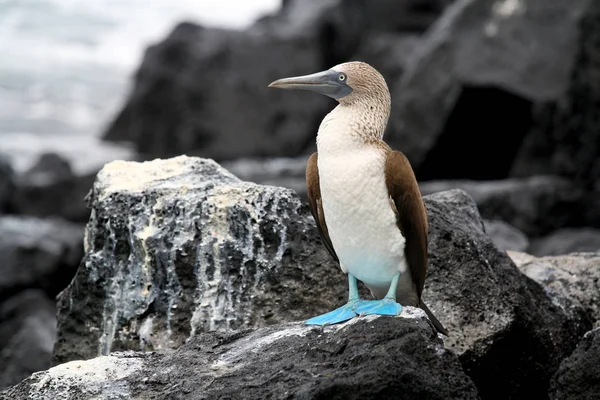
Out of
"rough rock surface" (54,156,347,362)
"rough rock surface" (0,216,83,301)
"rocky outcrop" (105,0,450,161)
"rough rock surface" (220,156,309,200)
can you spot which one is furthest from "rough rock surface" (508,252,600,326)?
"rocky outcrop" (105,0,450,161)

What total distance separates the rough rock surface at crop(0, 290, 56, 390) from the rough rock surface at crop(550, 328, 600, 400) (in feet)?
12.4

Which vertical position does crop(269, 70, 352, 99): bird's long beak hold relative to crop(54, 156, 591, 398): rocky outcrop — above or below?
above

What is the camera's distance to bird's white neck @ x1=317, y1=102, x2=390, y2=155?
15.9 ft

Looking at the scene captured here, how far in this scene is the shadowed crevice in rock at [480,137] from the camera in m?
→ 13.4

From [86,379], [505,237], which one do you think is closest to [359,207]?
[86,379]

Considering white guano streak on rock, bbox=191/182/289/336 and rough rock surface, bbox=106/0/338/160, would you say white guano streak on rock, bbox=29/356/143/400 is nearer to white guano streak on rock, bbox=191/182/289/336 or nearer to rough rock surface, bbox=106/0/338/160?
white guano streak on rock, bbox=191/182/289/336

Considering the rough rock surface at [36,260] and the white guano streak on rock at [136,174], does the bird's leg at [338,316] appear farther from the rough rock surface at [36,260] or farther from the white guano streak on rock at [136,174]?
the rough rock surface at [36,260]

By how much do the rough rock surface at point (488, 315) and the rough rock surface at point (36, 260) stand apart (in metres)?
6.13

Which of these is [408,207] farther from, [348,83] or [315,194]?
[348,83]

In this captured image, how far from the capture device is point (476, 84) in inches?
519

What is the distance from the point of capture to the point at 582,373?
15.7 ft

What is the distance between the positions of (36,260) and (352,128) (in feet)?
22.8

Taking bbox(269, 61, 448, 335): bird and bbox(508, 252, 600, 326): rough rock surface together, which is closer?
bbox(269, 61, 448, 335): bird

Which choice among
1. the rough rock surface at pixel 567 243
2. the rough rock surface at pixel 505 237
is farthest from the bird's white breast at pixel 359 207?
the rough rock surface at pixel 567 243
